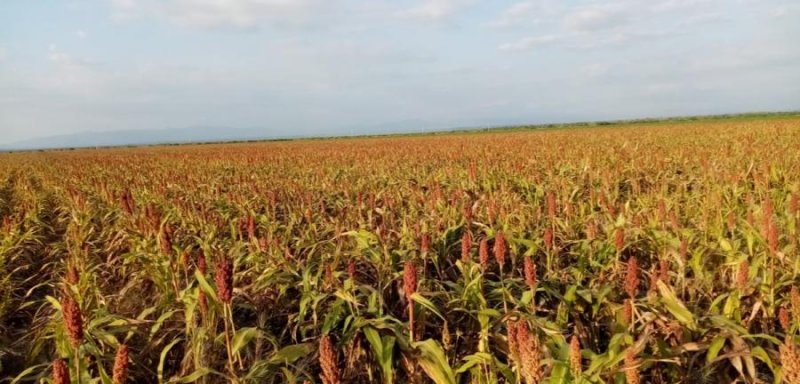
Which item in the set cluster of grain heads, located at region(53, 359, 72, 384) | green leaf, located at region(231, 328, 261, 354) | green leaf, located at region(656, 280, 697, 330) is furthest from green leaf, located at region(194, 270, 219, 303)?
green leaf, located at region(656, 280, 697, 330)

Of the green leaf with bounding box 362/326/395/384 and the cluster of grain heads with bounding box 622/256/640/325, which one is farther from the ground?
the cluster of grain heads with bounding box 622/256/640/325

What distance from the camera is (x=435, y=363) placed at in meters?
2.17

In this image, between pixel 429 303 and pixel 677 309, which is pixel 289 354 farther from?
pixel 677 309

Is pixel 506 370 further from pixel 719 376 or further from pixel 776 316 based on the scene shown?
pixel 776 316

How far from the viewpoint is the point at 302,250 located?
4508 mm

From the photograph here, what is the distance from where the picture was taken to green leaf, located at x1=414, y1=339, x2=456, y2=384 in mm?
2061

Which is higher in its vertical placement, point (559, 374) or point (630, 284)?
point (630, 284)

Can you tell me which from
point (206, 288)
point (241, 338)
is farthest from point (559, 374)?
point (206, 288)

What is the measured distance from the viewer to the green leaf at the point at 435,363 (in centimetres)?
206

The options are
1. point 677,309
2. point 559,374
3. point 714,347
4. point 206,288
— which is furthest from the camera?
point 206,288

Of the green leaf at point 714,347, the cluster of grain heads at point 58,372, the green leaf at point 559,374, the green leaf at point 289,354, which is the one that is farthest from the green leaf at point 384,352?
the green leaf at point 714,347

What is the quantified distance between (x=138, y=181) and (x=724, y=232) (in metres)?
11.2

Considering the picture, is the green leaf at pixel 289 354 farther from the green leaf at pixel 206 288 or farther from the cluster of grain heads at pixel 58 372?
the cluster of grain heads at pixel 58 372

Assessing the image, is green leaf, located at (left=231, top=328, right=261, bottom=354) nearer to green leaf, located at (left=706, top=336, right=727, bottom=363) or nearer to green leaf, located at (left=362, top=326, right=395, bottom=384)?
green leaf, located at (left=362, top=326, right=395, bottom=384)
